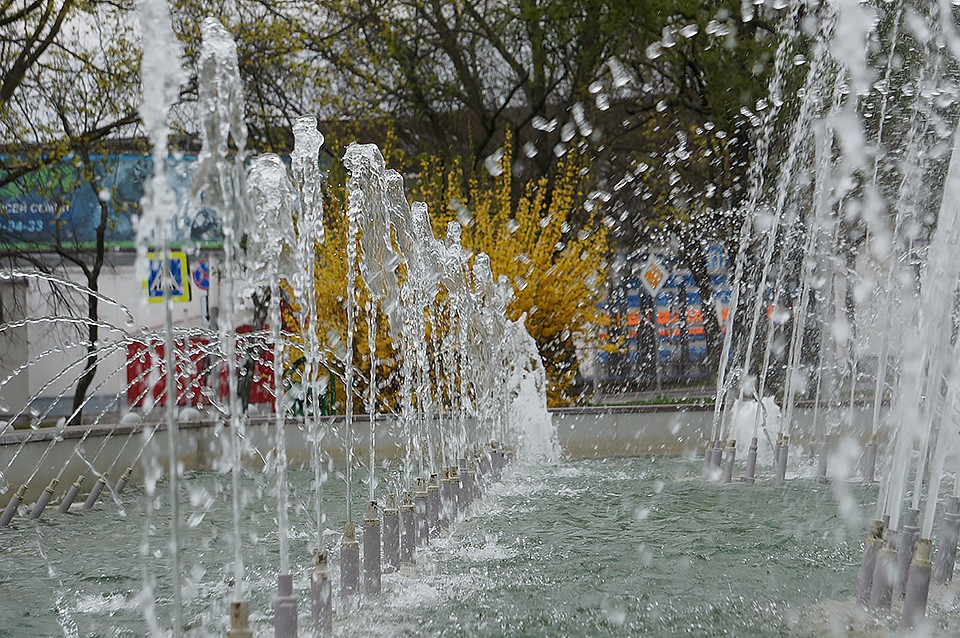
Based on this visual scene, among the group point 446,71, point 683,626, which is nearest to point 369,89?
point 446,71

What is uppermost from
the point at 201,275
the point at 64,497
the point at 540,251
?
the point at 540,251

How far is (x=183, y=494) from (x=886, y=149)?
407 inches

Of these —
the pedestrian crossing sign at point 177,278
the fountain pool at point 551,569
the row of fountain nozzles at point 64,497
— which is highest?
the pedestrian crossing sign at point 177,278

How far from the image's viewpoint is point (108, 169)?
1858 centimetres

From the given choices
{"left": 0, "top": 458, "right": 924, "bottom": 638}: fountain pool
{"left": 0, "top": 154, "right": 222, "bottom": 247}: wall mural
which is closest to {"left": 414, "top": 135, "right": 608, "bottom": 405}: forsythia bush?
{"left": 0, "top": 154, "right": 222, "bottom": 247}: wall mural

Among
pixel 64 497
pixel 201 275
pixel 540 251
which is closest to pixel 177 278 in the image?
pixel 201 275

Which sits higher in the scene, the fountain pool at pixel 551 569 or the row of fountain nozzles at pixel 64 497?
the row of fountain nozzles at pixel 64 497

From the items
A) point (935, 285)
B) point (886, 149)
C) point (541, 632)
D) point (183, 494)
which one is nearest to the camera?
point (541, 632)

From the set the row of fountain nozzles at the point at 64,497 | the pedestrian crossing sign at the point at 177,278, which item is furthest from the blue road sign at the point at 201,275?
the row of fountain nozzles at the point at 64,497

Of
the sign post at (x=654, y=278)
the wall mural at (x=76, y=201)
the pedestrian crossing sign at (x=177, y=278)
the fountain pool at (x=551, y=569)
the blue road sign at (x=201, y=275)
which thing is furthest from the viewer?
the sign post at (x=654, y=278)

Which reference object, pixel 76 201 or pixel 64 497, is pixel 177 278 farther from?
pixel 64 497

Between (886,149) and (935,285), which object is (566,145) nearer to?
(886,149)

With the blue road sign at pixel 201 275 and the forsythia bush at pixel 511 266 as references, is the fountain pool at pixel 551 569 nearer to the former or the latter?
the forsythia bush at pixel 511 266

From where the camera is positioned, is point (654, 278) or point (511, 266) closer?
point (511, 266)
